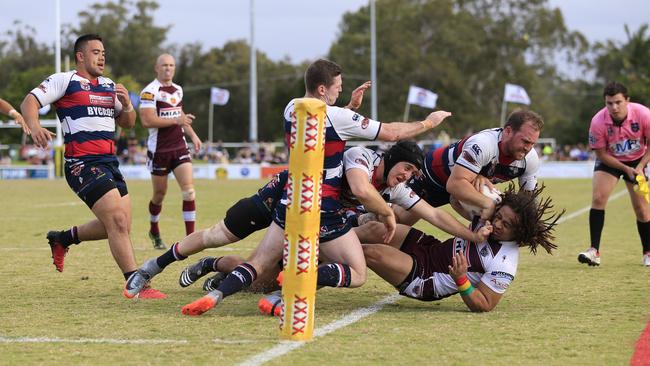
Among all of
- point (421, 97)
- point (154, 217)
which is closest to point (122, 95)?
point (154, 217)

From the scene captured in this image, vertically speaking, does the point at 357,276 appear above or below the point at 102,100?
below

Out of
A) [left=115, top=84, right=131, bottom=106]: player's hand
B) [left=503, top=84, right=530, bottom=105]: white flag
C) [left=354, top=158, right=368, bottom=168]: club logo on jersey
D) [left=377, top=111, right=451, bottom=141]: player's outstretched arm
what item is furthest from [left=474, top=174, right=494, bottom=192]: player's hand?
[left=503, top=84, right=530, bottom=105]: white flag

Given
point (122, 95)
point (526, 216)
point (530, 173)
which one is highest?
point (122, 95)

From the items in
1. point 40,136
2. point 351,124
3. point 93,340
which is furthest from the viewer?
point 40,136

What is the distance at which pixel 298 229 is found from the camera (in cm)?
573

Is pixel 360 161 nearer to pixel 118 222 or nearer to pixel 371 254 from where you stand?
pixel 371 254

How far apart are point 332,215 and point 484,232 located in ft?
3.61

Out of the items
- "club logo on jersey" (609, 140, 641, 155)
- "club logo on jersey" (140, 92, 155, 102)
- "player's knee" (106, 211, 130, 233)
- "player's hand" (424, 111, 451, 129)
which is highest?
"club logo on jersey" (140, 92, 155, 102)

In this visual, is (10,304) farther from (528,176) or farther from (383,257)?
(528,176)

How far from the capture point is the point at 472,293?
22.7ft

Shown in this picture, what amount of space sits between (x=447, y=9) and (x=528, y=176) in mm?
72474

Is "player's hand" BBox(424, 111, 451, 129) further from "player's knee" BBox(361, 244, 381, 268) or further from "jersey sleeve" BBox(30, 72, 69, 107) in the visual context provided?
"jersey sleeve" BBox(30, 72, 69, 107)

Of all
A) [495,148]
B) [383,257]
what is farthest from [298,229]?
[495,148]

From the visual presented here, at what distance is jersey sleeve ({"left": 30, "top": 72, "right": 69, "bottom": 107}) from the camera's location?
7793mm
